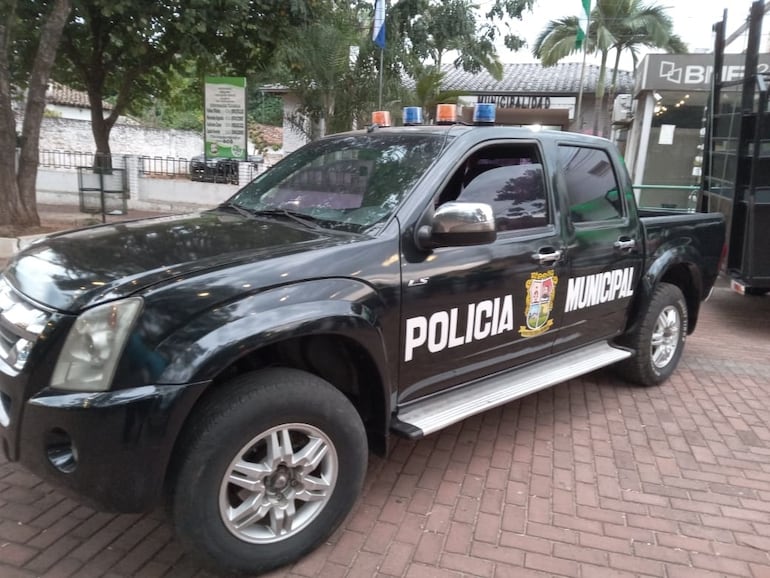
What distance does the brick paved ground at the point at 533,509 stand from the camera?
262 cm

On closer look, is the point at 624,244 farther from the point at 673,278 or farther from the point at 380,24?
the point at 380,24

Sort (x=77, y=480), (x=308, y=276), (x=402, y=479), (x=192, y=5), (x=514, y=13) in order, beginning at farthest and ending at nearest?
(x=514, y=13)
(x=192, y=5)
(x=402, y=479)
(x=308, y=276)
(x=77, y=480)

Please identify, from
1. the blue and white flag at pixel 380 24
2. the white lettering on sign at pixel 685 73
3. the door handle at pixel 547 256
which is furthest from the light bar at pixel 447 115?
the white lettering on sign at pixel 685 73

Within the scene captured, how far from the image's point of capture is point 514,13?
11695 mm

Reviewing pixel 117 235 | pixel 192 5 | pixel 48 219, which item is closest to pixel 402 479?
pixel 117 235

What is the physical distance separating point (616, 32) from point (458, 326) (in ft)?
63.7

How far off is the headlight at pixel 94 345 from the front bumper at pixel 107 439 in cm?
5

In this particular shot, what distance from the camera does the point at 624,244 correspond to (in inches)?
163

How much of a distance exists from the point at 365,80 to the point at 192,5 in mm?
3233

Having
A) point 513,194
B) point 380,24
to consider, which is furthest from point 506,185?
point 380,24

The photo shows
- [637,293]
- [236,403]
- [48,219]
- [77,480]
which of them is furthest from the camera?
[48,219]

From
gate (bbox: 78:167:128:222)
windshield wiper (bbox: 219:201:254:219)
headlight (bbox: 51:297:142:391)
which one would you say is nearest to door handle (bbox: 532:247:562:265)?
windshield wiper (bbox: 219:201:254:219)

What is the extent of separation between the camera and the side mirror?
276 centimetres

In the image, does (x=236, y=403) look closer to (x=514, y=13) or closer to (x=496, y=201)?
(x=496, y=201)
